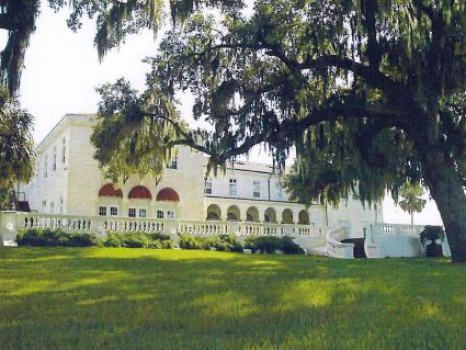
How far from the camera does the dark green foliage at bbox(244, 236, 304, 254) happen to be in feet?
78.2

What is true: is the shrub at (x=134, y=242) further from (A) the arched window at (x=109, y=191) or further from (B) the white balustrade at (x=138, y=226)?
(A) the arched window at (x=109, y=191)

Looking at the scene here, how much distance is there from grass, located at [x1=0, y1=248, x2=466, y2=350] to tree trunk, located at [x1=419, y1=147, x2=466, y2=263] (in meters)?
6.44

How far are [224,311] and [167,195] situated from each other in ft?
98.7

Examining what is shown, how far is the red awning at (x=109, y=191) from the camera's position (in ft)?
112

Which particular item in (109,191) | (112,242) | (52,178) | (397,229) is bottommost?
(112,242)

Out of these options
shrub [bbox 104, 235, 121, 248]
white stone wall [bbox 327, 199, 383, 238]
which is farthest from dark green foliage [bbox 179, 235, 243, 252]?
white stone wall [bbox 327, 199, 383, 238]

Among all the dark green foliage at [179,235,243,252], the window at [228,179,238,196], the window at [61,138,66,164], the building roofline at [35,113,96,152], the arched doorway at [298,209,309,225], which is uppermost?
the building roofline at [35,113,96,152]

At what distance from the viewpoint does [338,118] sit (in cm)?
1764

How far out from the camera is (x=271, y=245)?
24172mm

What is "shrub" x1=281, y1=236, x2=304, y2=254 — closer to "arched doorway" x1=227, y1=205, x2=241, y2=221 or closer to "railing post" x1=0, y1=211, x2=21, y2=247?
"railing post" x1=0, y1=211, x2=21, y2=247

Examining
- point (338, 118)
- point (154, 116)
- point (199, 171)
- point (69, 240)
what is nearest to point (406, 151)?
point (338, 118)

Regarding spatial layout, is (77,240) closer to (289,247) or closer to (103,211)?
(289,247)

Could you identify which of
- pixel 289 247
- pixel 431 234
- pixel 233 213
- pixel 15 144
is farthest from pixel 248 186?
pixel 15 144

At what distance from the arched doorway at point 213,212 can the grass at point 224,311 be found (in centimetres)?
3638
